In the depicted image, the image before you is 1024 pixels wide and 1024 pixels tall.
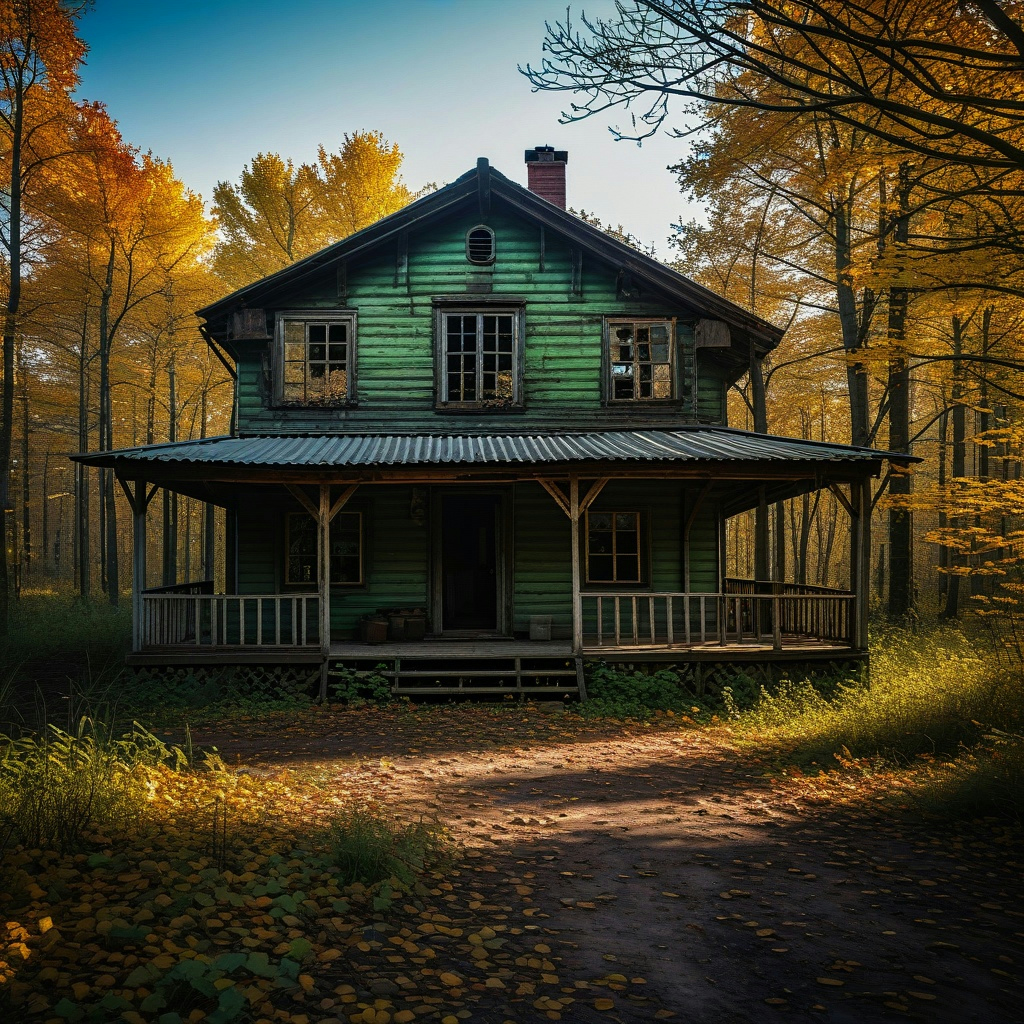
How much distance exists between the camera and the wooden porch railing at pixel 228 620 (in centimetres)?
1172

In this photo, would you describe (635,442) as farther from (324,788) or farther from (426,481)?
(324,788)

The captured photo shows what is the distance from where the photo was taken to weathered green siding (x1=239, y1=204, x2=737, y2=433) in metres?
14.2

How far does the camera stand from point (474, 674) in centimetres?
1148

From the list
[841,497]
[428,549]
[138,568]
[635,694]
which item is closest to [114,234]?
[138,568]

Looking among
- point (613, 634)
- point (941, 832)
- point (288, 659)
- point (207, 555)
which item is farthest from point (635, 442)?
point (207, 555)

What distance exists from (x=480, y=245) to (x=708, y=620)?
8713mm

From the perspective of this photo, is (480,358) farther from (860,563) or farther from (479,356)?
(860,563)

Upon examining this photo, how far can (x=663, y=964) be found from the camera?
3895mm

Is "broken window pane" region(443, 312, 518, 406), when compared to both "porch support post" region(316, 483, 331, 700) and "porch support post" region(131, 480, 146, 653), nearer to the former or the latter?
"porch support post" region(316, 483, 331, 700)

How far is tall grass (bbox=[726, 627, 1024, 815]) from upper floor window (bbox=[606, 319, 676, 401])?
6367 mm

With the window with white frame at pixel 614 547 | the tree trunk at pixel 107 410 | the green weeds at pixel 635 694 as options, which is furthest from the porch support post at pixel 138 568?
the tree trunk at pixel 107 410

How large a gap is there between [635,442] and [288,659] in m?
6.91

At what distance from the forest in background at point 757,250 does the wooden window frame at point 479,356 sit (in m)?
4.22

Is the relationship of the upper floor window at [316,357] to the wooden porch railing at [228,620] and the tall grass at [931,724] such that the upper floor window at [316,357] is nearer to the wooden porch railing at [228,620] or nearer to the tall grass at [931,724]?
the wooden porch railing at [228,620]
